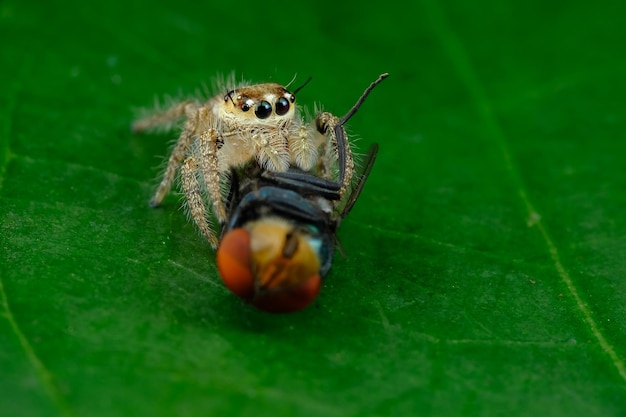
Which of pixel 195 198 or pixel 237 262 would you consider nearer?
pixel 237 262

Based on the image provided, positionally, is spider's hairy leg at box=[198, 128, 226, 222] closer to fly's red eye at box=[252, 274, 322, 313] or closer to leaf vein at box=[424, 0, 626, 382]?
fly's red eye at box=[252, 274, 322, 313]

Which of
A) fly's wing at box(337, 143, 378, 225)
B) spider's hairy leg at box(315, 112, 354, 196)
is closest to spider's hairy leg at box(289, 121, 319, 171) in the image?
spider's hairy leg at box(315, 112, 354, 196)

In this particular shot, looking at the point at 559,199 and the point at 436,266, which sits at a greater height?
the point at 559,199

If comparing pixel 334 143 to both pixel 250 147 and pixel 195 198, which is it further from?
pixel 195 198

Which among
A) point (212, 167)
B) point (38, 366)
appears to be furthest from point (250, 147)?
point (38, 366)

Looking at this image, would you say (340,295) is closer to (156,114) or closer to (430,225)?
(430,225)

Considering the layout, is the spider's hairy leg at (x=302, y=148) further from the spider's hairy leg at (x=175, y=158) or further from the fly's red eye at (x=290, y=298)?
the fly's red eye at (x=290, y=298)

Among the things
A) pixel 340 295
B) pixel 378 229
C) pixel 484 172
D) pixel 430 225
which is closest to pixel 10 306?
pixel 340 295
